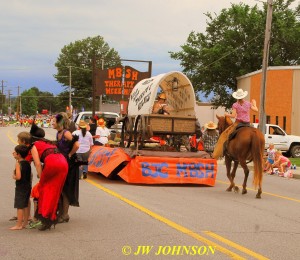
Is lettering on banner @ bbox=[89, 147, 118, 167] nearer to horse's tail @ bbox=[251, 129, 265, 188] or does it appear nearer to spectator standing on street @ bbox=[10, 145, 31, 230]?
horse's tail @ bbox=[251, 129, 265, 188]

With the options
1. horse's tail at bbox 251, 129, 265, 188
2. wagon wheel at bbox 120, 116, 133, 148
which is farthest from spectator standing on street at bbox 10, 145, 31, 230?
wagon wheel at bbox 120, 116, 133, 148

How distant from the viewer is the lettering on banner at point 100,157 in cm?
1492

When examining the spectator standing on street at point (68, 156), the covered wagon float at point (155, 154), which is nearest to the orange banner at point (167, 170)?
the covered wagon float at point (155, 154)

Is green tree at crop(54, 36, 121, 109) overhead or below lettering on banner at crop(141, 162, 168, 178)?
overhead

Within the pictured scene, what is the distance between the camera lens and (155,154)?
46.2 feet

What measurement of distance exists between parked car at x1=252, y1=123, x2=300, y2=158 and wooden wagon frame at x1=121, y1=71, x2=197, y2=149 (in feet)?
40.5

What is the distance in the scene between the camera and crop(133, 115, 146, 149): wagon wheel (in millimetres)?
14377

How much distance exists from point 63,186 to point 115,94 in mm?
29415

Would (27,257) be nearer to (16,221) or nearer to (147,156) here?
(16,221)

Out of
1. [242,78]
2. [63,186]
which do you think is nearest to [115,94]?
[242,78]

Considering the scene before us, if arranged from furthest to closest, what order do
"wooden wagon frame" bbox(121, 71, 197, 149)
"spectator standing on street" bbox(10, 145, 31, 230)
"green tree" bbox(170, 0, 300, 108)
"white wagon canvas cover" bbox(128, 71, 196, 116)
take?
"green tree" bbox(170, 0, 300, 108) → "white wagon canvas cover" bbox(128, 71, 196, 116) → "wooden wagon frame" bbox(121, 71, 197, 149) → "spectator standing on street" bbox(10, 145, 31, 230)

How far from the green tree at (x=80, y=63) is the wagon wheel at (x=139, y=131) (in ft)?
271

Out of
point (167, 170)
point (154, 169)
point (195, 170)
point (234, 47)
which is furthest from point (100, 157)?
point (234, 47)

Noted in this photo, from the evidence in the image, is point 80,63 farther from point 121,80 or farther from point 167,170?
point 167,170
